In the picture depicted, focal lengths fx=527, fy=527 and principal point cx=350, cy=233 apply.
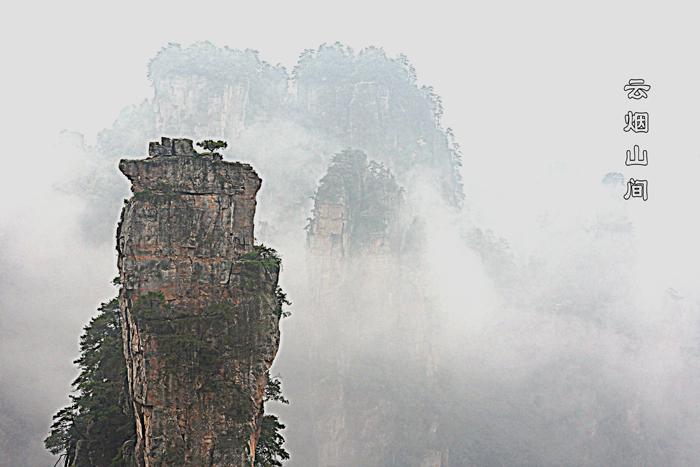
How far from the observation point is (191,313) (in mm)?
13734

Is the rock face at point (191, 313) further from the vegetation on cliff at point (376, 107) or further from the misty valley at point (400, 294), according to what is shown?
the vegetation on cliff at point (376, 107)

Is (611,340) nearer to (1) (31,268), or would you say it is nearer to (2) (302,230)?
(2) (302,230)

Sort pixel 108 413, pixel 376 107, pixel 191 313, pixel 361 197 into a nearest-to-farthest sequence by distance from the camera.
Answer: pixel 191 313
pixel 108 413
pixel 361 197
pixel 376 107

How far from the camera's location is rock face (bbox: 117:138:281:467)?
13039 millimetres

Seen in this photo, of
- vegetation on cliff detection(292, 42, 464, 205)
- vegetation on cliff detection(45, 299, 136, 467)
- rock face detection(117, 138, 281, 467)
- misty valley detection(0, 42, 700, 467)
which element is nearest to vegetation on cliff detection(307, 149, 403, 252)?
misty valley detection(0, 42, 700, 467)

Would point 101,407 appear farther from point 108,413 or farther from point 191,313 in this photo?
point 191,313

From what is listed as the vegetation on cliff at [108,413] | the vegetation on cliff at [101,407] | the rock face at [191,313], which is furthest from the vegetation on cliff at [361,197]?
the rock face at [191,313]

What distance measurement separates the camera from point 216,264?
1412cm

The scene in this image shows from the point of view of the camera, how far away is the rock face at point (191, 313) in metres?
13.0

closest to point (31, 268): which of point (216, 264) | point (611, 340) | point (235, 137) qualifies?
point (235, 137)

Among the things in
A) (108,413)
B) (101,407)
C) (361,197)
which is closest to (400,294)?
(361,197)

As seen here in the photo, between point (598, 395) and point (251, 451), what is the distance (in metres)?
37.6

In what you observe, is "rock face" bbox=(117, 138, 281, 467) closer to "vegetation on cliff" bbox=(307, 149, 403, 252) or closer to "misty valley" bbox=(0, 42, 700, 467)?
"misty valley" bbox=(0, 42, 700, 467)

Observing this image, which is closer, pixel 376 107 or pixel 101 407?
pixel 101 407
